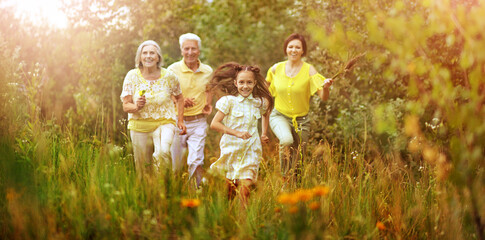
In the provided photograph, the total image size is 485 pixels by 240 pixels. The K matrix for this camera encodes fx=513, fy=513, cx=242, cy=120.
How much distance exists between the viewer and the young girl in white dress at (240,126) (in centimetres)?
484

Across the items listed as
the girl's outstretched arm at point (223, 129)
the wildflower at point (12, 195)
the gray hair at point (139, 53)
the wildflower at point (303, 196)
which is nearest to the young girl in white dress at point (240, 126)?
the girl's outstretched arm at point (223, 129)

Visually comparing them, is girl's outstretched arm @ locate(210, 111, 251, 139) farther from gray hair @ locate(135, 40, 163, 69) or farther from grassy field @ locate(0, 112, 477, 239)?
gray hair @ locate(135, 40, 163, 69)

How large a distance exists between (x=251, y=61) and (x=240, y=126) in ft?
18.6

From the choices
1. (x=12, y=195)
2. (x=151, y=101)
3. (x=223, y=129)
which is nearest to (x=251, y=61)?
(x=151, y=101)

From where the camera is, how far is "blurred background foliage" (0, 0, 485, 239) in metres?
4.28

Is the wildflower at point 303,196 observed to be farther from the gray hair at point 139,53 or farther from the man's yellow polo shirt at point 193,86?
the man's yellow polo shirt at point 193,86

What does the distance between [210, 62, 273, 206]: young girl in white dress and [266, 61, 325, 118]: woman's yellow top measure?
30.4 inches

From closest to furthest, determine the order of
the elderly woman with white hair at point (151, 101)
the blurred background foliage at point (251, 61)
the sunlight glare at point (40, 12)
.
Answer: the blurred background foliage at point (251, 61)
the elderly woman with white hair at point (151, 101)
the sunlight glare at point (40, 12)

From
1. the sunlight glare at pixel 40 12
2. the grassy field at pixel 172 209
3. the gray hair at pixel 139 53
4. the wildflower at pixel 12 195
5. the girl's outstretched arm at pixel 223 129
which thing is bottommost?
the grassy field at pixel 172 209

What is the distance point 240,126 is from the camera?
16.4ft

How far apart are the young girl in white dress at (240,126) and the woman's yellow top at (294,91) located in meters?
0.77

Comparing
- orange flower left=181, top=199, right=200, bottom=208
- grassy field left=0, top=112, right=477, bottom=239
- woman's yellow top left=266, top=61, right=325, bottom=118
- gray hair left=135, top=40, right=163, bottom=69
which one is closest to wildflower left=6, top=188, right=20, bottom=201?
grassy field left=0, top=112, right=477, bottom=239

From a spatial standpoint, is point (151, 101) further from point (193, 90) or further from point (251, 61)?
point (251, 61)

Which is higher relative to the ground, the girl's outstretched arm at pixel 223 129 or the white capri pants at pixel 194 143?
the girl's outstretched arm at pixel 223 129
